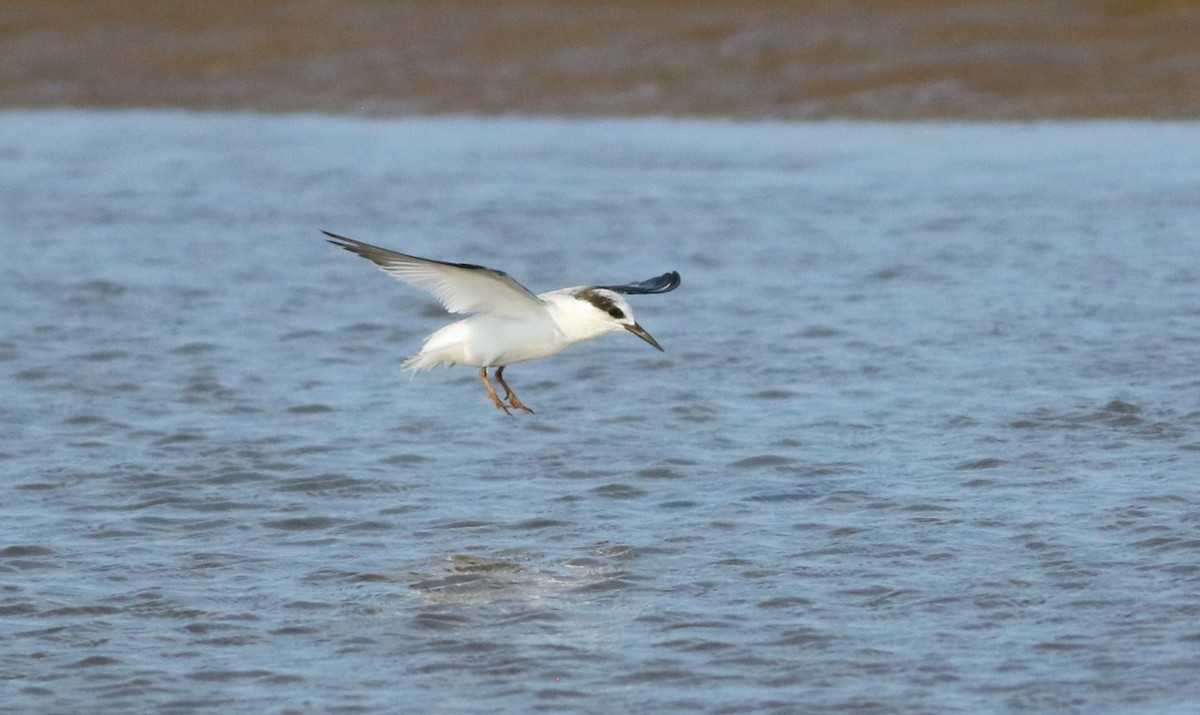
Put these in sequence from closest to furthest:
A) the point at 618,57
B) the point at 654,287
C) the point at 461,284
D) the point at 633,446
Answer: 1. the point at 461,284
2. the point at 654,287
3. the point at 633,446
4. the point at 618,57

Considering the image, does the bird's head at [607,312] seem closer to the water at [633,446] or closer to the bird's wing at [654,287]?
the bird's wing at [654,287]

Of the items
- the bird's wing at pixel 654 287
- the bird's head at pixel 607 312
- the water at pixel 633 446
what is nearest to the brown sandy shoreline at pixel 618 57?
the water at pixel 633 446

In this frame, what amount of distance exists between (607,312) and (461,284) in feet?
2.17

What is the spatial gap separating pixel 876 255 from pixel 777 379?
329 cm

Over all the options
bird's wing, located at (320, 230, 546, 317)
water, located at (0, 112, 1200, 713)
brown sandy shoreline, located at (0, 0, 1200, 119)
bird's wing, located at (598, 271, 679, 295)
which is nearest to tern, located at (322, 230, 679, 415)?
bird's wing, located at (320, 230, 546, 317)

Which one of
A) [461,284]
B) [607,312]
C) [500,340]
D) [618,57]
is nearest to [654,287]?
[607,312]

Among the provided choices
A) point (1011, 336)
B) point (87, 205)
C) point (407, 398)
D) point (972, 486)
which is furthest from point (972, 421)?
point (87, 205)

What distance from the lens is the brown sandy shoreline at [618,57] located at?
61.3 feet

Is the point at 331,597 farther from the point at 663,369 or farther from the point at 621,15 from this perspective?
the point at 621,15

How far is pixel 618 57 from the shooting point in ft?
67.4

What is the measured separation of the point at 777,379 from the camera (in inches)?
424

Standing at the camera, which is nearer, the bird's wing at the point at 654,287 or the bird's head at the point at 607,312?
the bird's head at the point at 607,312

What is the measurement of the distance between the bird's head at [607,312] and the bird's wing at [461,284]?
205mm

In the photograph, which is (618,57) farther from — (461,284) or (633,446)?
(461,284)
